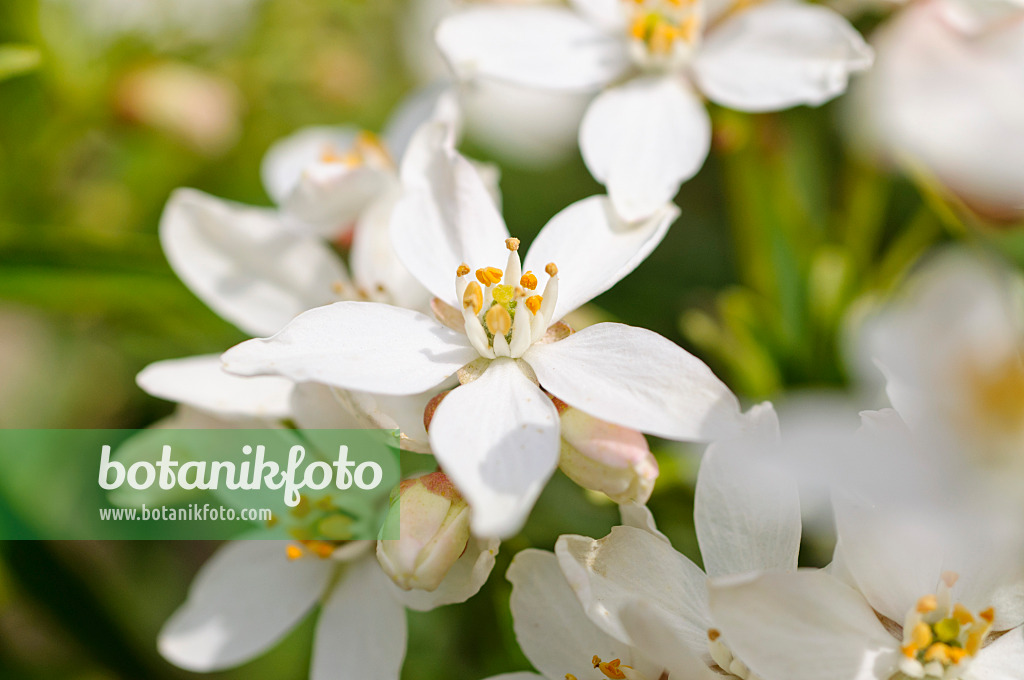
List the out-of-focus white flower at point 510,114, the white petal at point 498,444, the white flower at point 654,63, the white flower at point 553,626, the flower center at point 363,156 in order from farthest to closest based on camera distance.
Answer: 1. the out-of-focus white flower at point 510,114
2. the flower center at point 363,156
3. the white flower at point 654,63
4. the white flower at point 553,626
5. the white petal at point 498,444

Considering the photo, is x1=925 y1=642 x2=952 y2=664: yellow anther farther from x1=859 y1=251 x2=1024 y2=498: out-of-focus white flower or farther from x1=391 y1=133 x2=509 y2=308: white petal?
x1=391 y1=133 x2=509 y2=308: white petal

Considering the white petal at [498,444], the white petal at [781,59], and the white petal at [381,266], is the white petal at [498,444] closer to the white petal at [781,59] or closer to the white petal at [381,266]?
the white petal at [381,266]

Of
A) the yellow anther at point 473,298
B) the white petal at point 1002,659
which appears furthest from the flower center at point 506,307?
the white petal at point 1002,659

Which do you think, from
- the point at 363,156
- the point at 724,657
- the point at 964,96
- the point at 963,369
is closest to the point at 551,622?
the point at 724,657

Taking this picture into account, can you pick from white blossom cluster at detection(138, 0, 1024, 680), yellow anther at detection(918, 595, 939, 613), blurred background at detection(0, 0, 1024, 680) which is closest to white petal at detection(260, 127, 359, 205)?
white blossom cluster at detection(138, 0, 1024, 680)

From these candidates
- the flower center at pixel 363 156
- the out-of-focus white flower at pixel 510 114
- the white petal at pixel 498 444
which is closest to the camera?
the white petal at pixel 498 444

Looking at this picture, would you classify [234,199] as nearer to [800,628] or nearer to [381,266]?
[381,266]

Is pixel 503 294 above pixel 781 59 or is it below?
below
